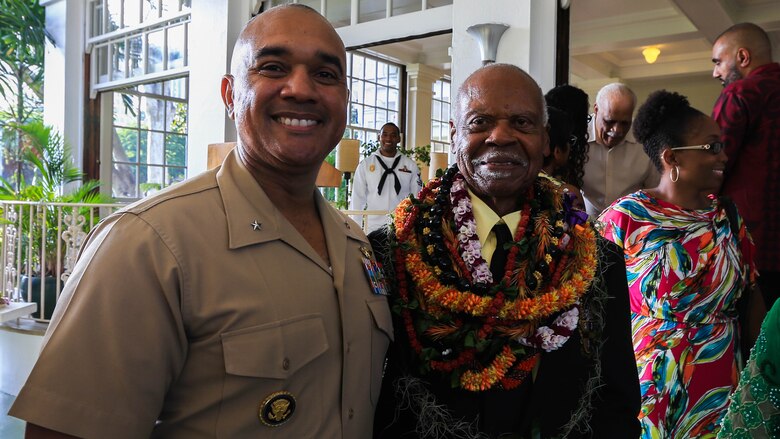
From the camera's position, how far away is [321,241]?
4.30ft

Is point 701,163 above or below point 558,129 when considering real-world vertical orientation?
below

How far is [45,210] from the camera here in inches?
209

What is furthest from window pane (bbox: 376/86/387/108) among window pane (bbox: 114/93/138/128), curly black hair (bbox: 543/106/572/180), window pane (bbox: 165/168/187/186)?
curly black hair (bbox: 543/106/572/180)

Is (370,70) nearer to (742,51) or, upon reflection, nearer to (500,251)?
(742,51)

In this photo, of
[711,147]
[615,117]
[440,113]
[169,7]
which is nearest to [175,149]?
[169,7]

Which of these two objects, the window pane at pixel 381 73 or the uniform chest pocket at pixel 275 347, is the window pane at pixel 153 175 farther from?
the uniform chest pocket at pixel 275 347

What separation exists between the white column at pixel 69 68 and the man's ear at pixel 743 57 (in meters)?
8.31

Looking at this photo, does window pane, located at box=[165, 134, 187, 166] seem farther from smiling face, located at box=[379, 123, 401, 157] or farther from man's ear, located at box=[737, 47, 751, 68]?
man's ear, located at box=[737, 47, 751, 68]

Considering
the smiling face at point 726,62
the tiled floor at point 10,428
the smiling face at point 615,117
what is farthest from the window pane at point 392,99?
the smiling face at point 726,62

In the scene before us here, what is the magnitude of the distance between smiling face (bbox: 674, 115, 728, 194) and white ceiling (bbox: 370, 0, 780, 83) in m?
5.63

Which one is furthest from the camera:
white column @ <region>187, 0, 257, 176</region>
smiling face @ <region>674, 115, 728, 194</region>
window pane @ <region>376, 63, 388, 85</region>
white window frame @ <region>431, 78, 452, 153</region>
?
white window frame @ <region>431, 78, 452, 153</region>

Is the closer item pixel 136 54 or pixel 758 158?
pixel 758 158

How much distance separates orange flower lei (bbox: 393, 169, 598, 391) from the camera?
132 cm

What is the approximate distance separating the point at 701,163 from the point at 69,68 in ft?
28.7
